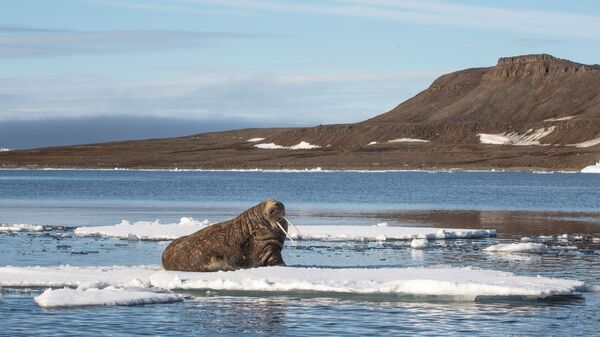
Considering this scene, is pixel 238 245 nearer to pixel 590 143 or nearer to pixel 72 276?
pixel 72 276

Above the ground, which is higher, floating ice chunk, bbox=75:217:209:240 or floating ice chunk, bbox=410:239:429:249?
floating ice chunk, bbox=75:217:209:240

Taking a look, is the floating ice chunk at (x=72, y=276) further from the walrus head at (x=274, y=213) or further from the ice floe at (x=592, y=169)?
the ice floe at (x=592, y=169)

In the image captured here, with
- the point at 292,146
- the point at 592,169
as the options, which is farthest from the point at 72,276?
the point at 292,146

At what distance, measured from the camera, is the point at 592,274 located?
22.6 m

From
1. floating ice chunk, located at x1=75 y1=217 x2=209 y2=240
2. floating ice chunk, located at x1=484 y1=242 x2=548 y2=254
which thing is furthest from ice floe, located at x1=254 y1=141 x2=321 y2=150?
floating ice chunk, located at x1=484 y1=242 x2=548 y2=254

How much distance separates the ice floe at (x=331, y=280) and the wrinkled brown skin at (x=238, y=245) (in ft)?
1.69

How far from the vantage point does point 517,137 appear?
620 feet

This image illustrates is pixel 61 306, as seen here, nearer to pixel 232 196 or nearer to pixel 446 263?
pixel 446 263

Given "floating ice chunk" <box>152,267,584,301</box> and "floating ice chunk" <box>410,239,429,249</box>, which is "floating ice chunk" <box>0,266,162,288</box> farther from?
"floating ice chunk" <box>410,239,429,249</box>

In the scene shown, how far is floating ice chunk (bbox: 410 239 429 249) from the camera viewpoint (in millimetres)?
28641

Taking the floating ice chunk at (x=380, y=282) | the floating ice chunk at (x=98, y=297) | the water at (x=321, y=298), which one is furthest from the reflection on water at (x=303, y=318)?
the floating ice chunk at (x=380, y=282)

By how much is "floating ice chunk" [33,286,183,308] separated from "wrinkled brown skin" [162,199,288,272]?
114 inches

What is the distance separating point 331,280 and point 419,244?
9549 millimetres

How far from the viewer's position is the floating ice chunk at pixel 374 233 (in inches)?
1218
